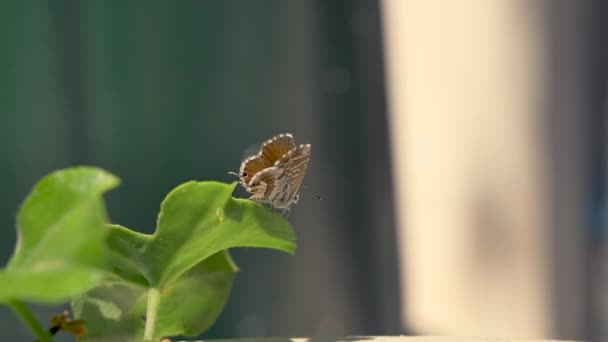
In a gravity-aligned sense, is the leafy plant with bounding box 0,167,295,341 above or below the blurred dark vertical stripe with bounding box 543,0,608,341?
above

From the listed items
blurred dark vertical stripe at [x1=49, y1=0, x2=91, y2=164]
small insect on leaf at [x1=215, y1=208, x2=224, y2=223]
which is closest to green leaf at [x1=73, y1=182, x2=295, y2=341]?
small insect on leaf at [x1=215, y1=208, x2=224, y2=223]

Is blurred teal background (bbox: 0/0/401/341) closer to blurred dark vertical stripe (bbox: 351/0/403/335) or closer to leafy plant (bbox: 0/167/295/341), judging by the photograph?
blurred dark vertical stripe (bbox: 351/0/403/335)

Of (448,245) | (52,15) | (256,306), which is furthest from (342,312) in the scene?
(52,15)

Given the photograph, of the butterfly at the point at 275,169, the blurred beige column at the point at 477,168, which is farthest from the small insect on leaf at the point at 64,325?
the blurred beige column at the point at 477,168

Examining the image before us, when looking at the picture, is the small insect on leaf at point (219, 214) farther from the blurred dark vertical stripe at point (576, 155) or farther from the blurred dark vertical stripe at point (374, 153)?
the blurred dark vertical stripe at point (374, 153)

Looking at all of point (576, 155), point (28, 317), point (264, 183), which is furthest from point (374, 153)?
point (28, 317)

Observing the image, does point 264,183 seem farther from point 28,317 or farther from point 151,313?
point 28,317

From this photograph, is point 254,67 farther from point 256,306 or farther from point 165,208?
point 165,208
